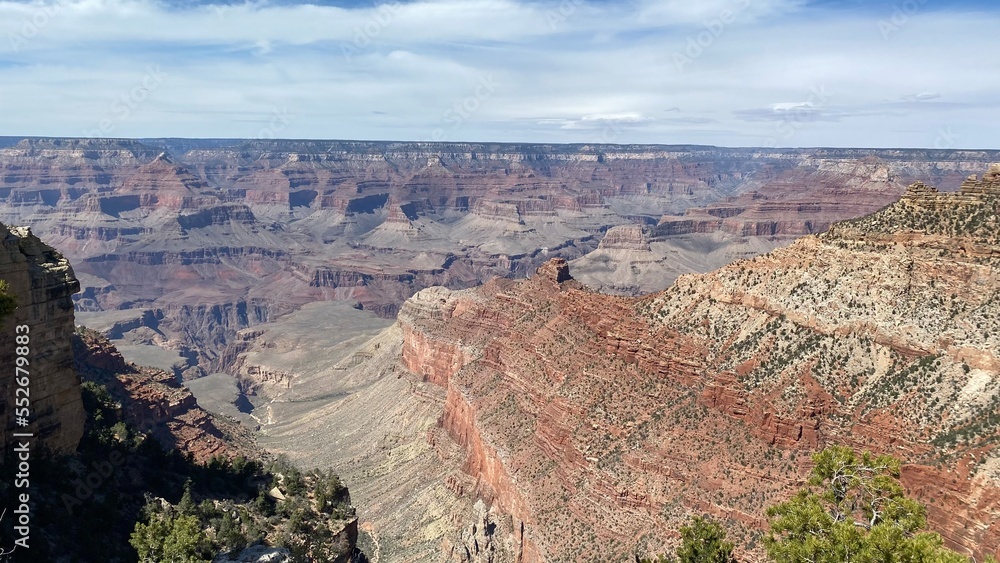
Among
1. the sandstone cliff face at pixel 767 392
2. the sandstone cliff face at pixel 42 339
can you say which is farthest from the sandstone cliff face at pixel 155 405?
the sandstone cliff face at pixel 767 392

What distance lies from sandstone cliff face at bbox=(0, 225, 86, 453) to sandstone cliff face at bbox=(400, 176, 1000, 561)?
96.8 feet

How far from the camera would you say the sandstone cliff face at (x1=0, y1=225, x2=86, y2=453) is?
30.9 m

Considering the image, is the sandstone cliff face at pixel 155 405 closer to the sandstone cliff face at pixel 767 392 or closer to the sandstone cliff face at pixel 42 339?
the sandstone cliff face at pixel 42 339

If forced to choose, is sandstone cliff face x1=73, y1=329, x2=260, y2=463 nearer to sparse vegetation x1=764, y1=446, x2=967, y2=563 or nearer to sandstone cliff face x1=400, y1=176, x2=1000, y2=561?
sandstone cliff face x1=400, y1=176, x2=1000, y2=561

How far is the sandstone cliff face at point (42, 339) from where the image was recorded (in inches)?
1217

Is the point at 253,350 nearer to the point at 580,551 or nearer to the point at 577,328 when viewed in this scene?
the point at 577,328

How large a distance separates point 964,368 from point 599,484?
23.0 meters

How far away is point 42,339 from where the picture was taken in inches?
1275

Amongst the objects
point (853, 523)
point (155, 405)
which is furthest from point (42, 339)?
point (155, 405)

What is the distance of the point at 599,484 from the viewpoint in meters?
46.8

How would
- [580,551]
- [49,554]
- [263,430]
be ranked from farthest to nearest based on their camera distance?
1. [263,430]
2. [580,551]
3. [49,554]

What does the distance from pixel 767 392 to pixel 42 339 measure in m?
40.7

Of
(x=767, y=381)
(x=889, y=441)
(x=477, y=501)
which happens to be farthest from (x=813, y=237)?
(x=477, y=501)

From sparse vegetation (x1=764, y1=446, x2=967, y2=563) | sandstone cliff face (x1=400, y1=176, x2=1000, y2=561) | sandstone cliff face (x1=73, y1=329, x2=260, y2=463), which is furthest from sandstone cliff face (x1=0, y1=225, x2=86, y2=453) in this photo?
sparse vegetation (x1=764, y1=446, x2=967, y2=563)
